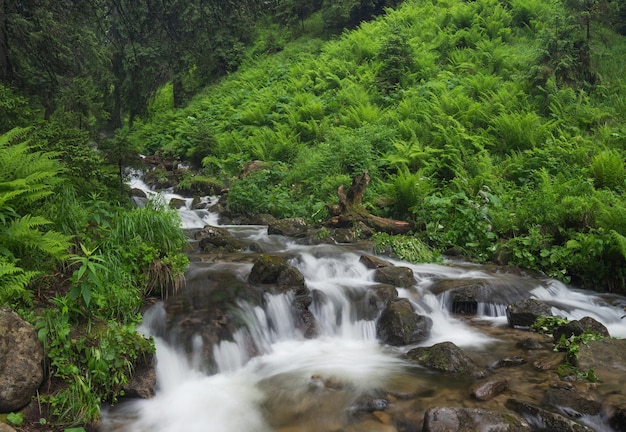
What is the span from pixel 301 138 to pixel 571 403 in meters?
12.4

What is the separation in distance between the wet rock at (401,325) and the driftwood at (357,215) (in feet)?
11.7

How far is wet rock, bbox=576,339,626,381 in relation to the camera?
4.23m

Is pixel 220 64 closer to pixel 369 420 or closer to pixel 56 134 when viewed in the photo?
pixel 56 134

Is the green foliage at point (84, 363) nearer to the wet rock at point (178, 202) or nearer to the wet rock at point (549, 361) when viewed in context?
the wet rock at point (549, 361)

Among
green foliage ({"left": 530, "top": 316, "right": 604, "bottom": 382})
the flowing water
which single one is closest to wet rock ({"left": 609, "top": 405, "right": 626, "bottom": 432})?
the flowing water

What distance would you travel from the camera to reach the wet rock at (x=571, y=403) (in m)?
3.70

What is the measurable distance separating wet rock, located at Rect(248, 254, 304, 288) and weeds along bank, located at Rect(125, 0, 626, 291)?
3.61 metres

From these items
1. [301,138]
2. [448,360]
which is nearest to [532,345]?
[448,360]

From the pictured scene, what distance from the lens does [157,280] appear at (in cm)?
535

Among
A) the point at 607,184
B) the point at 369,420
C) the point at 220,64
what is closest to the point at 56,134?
the point at 369,420

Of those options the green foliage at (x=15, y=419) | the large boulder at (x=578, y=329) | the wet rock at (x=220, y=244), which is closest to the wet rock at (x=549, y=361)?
the large boulder at (x=578, y=329)

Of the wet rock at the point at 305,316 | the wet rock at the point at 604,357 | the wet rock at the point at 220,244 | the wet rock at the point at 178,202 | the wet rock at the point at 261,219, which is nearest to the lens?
the wet rock at the point at 604,357

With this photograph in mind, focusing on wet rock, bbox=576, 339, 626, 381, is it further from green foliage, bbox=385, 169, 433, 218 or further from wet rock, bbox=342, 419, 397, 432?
green foliage, bbox=385, 169, 433, 218

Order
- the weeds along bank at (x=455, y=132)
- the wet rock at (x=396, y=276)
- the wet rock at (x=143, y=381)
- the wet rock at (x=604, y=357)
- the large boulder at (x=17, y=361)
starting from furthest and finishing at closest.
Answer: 1. the weeds along bank at (x=455, y=132)
2. the wet rock at (x=396, y=276)
3. the wet rock at (x=604, y=357)
4. the wet rock at (x=143, y=381)
5. the large boulder at (x=17, y=361)
